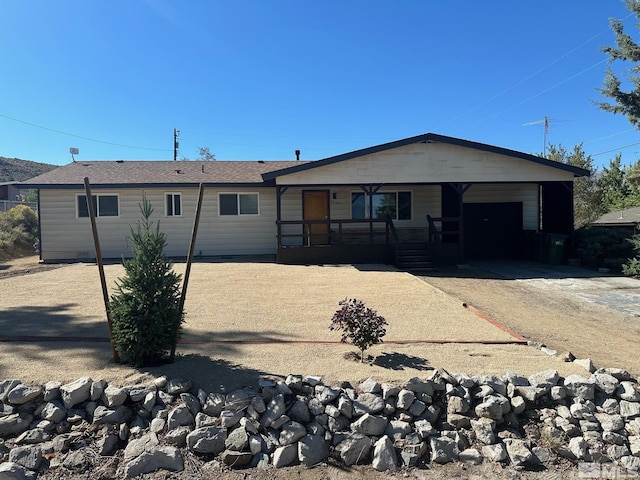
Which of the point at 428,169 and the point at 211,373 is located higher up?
the point at 428,169

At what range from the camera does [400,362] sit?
4547 millimetres

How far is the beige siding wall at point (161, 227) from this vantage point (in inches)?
568

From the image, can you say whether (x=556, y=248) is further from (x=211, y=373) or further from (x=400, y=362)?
(x=211, y=373)

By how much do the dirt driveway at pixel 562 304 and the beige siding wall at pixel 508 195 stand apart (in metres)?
3.43

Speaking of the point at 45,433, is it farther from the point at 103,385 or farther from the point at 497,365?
the point at 497,365

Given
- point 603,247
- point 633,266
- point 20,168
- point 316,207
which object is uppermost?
point 20,168

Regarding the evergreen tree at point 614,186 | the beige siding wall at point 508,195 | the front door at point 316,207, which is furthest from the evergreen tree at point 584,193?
the front door at point 316,207

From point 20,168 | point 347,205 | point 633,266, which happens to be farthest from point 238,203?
point 20,168

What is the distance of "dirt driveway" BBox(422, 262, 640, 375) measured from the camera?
18.6 ft

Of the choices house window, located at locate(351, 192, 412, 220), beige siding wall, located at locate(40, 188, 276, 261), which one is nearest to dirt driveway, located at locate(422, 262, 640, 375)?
house window, located at locate(351, 192, 412, 220)

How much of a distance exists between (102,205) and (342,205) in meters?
8.49

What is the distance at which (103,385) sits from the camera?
365 centimetres

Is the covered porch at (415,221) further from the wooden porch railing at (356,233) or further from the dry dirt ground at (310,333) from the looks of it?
the dry dirt ground at (310,333)

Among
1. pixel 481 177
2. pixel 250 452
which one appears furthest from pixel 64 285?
pixel 481 177
